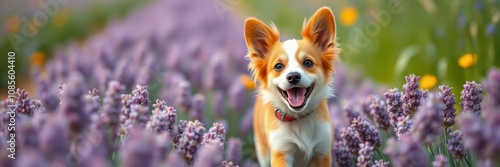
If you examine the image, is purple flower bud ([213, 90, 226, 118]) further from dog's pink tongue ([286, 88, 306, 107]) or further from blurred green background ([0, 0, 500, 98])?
dog's pink tongue ([286, 88, 306, 107])

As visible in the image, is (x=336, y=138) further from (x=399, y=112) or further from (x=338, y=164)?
(x=399, y=112)

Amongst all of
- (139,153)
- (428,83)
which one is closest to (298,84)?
(139,153)

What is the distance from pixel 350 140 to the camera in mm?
2361

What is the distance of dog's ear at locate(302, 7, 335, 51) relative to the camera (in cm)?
245

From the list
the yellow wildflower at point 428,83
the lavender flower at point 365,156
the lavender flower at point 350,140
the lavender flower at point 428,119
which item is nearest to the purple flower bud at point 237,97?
the yellow wildflower at point 428,83

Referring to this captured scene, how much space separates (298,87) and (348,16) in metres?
3.10

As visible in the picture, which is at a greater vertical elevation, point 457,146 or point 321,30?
point 321,30

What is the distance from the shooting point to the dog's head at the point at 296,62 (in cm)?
232

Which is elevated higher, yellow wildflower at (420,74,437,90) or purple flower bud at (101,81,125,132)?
yellow wildflower at (420,74,437,90)

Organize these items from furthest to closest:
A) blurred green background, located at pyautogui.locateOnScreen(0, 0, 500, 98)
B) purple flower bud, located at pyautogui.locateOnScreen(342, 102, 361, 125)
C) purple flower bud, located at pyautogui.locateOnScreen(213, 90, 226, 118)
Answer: blurred green background, located at pyautogui.locateOnScreen(0, 0, 500, 98)
purple flower bud, located at pyautogui.locateOnScreen(213, 90, 226, 118)
purple flower bud, located at pyautogui.locateOnScreen(342, 102, 361, 125)

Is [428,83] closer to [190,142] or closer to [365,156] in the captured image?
[365,156]

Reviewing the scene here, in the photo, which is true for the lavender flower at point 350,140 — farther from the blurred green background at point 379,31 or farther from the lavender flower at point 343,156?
the blurred green background at point 379,31

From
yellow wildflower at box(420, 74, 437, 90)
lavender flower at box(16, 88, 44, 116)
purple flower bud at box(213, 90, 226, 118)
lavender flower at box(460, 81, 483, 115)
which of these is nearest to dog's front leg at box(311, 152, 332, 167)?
lavender flower at box(460, 81, 483, 115)

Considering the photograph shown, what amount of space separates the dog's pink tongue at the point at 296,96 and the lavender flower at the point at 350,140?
195 millimetres
